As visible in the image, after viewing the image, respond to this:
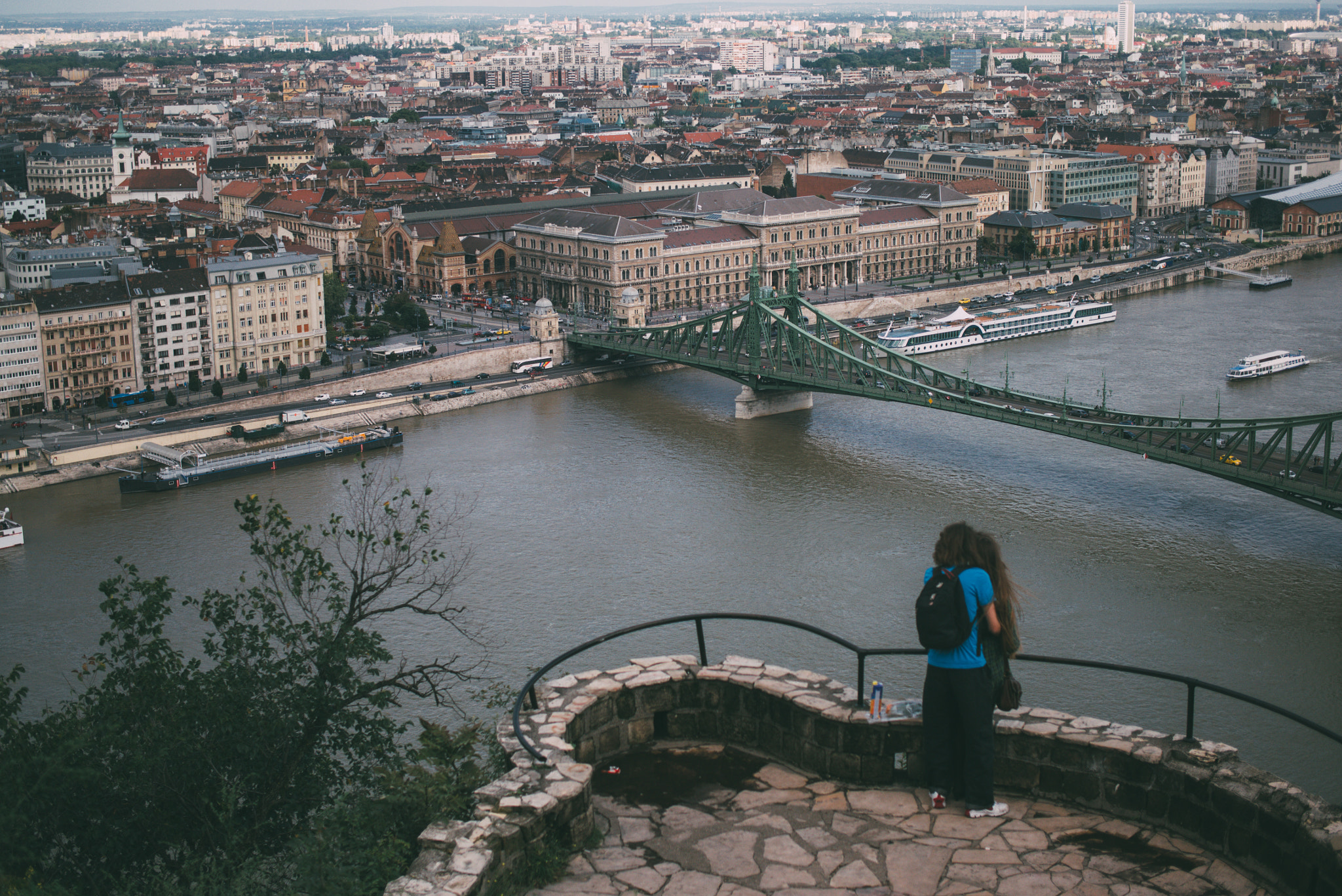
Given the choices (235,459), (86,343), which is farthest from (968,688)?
(86,343)

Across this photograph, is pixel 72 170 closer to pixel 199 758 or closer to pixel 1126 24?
pixel 199 758

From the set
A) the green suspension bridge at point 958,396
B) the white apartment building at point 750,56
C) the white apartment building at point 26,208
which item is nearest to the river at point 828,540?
the green suspension bridge at point 958,396

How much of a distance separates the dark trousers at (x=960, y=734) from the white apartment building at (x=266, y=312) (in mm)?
17861

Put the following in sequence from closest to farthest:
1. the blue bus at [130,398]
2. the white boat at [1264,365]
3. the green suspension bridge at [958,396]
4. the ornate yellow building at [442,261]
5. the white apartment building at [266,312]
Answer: the green suspension bridge at [958,396] < the blue bus at [130,398] < the white boat at [1264,365] < the white apartment building at [266,312] < the ornate yellow building at [442,261]

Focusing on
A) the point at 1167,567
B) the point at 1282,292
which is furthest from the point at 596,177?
the point at 1167,567

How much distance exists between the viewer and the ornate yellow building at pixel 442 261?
87.6 feet

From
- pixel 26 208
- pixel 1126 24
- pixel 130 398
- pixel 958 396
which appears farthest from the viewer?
pixel 1126 24

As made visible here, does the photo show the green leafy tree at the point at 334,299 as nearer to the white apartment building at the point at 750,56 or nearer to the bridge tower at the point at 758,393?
the bridge tower at the point at 758,393

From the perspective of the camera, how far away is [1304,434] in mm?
16344

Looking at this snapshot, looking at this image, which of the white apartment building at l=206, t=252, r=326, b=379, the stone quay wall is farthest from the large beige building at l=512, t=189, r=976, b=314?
the stone quay wall

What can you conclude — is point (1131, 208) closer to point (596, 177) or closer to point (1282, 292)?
point (1282, 292)

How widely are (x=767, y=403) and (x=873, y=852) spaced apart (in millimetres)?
15412

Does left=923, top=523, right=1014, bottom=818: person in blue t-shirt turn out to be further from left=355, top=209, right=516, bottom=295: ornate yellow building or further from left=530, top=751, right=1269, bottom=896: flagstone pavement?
left=355, top=209, right=516, bottom=295: ornate yellow building

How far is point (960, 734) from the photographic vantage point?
10.5 feet
